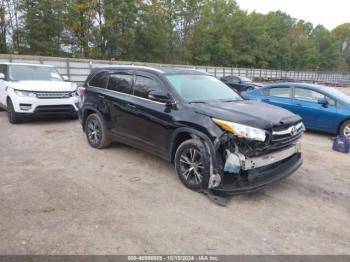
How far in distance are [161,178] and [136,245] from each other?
168 cm

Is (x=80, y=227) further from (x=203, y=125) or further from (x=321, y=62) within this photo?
(x=321, y=62)

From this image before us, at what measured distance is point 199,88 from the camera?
4543 millimetres

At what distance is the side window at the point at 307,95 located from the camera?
24.6 ft

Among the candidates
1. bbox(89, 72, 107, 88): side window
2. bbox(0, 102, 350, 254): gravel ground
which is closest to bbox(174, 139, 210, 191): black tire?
bbox(0, 102, 350, 254): gravel ground

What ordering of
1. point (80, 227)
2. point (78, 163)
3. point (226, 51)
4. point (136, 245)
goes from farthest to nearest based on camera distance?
point (226, 51) < point (78, 163) < point (80, 227) < point (136, 245)

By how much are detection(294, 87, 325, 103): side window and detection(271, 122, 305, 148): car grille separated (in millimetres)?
4041

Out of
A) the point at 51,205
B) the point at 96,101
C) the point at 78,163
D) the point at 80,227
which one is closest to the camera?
the point at 80,227

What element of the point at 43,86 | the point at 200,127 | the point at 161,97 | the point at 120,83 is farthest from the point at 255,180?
the point at 43,86

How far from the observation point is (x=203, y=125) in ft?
11.9

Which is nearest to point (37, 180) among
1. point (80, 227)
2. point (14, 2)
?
point (80, 227)

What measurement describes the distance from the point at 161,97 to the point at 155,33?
34.9 meters

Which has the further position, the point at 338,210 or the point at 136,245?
the point at 338,210

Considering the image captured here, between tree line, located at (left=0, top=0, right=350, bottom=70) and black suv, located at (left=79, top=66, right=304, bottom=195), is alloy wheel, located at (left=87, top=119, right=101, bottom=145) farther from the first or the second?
tree line, located at (left=0, top=0, right=350, bottom=70)

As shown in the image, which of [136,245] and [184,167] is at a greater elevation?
[184,167]
